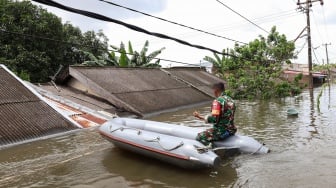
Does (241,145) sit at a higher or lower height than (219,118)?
lower

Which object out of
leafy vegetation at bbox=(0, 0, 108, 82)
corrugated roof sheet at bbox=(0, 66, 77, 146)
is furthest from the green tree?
corrugated roof sheet at bbox=(0, 66, 77, 146)

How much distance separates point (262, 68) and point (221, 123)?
1550cm

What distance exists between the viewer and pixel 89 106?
14406mm

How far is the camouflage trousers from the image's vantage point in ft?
25.8

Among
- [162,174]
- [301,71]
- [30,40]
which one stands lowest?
[162,174]

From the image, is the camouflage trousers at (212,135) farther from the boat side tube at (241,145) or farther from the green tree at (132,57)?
the green tree at (132,57)

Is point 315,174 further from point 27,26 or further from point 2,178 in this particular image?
point 27,26

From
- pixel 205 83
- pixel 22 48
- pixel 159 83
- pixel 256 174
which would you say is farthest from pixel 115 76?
pixel 256 174

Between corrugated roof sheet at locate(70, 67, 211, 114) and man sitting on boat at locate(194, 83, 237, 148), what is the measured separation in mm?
7545

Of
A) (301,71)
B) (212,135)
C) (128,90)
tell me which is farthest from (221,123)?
(301,71)

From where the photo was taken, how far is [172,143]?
7301 millimetres

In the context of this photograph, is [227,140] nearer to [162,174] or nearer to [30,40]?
[162,174]

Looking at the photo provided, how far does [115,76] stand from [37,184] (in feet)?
39.5

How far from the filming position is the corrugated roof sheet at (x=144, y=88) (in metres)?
16.2
